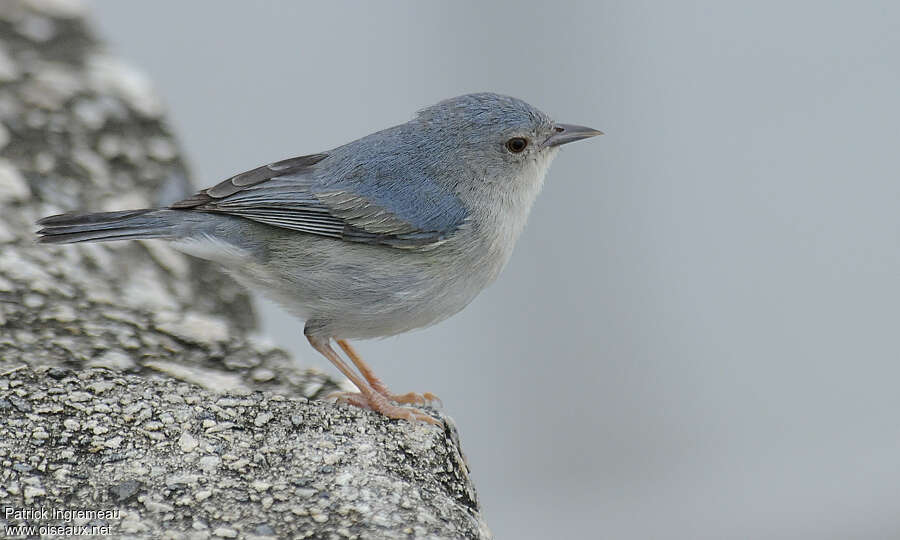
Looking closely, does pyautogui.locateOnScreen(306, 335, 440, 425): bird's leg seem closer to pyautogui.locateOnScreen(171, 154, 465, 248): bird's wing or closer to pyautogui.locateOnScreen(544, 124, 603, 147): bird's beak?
pyautogui.locateOnScreen(171, 154, 465, 248): bird's wing

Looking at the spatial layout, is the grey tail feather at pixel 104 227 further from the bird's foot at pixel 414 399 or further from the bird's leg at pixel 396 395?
the bird's foot at pixel 414 399

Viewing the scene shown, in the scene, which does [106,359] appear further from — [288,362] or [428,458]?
[428,458]

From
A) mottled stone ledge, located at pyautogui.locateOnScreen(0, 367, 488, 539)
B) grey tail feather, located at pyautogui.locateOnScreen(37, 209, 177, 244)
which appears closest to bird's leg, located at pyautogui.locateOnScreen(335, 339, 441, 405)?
mottled stone ledge, located at pyautogui.locateOnScreen(0, 367, 488, 539)

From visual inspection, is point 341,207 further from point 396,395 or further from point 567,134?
point 567,134

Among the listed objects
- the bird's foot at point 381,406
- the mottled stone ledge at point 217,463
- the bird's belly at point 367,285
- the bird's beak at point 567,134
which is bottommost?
the mottled stone ledge at point 217,463

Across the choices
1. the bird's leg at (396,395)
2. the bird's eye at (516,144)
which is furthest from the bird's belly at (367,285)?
the bird's eye at (516,144)

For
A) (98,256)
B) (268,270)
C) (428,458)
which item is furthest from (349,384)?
(98,256)
